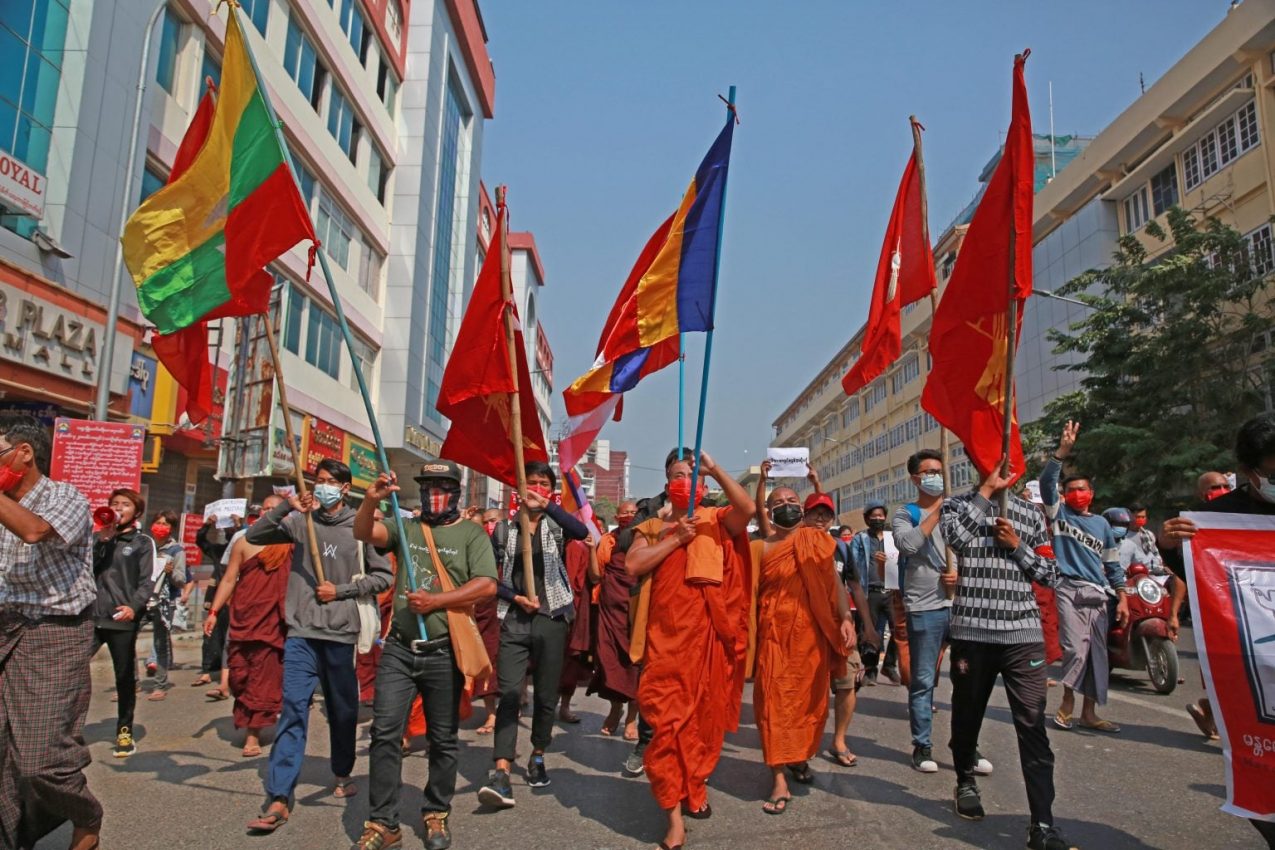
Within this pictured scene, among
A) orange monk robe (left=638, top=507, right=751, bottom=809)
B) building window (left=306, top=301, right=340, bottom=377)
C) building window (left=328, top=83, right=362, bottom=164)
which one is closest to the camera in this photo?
orange monk robe (left=638, top=507, right=751, bottom=809)

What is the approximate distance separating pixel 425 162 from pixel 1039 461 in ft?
68.8

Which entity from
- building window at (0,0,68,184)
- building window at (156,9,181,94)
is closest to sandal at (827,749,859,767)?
building window at (0,0,68,184)

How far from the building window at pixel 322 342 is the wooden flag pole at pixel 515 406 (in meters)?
18.5

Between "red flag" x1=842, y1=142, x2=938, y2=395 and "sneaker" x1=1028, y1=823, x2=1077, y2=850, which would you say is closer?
"sneaker" x1=1028, y1=823, x2=1077, y2=850

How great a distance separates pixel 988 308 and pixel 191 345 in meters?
5.07

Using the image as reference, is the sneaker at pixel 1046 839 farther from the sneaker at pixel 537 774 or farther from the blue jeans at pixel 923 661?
the sneaker at pixel 537 774

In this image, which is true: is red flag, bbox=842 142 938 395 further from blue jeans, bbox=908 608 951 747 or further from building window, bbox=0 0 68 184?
building window, bbox=0 0 68 184

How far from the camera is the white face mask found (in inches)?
233

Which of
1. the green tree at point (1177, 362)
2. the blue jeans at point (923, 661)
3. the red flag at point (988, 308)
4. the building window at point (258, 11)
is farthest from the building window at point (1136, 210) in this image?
the red flag at point (988, 308)

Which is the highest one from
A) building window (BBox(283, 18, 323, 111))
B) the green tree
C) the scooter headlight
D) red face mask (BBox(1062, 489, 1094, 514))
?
building window (BBox(283, 18, 323, 111))

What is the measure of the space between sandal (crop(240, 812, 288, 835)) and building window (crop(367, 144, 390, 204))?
24.7m

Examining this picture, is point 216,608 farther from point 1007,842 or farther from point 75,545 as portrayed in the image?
point 1007,842

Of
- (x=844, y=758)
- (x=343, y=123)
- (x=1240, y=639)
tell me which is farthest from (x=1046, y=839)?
(x=343, y=123)

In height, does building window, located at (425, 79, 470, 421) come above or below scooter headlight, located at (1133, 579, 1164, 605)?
above
